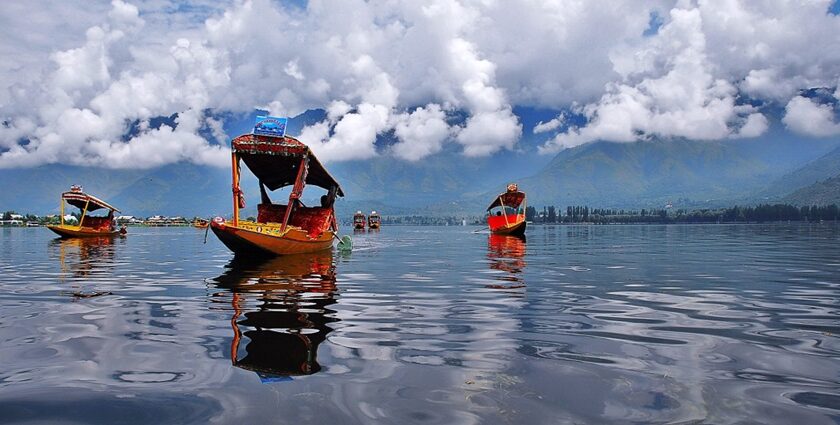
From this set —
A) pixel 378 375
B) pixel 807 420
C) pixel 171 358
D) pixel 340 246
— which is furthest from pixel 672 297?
pixel 340 246

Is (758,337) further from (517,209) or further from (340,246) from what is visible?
(517,209)

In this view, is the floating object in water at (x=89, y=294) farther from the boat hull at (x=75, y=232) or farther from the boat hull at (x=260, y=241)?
the boat hull at (x=75, y=232)

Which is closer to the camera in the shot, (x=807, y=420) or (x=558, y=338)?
(x=807, y=420)

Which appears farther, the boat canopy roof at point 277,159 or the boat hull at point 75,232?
the boat hull at point 75,232

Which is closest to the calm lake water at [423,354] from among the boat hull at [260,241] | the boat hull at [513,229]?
the boat hull at [260,241]

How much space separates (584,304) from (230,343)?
8011mm

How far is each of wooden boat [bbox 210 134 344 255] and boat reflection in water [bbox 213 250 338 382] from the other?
453 cm

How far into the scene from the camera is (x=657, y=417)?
5.43 meters

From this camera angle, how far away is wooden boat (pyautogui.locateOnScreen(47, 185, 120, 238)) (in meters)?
62.9

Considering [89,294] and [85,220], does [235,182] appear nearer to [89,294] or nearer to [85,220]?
[89,294]

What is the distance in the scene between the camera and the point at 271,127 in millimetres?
28891

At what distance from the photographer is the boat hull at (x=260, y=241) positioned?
83.8ft

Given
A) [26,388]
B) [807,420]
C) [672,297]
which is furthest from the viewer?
[672,297]

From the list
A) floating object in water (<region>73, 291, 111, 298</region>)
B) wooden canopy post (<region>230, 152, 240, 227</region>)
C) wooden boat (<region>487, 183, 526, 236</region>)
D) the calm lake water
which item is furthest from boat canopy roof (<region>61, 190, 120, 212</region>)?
the calm lake water
